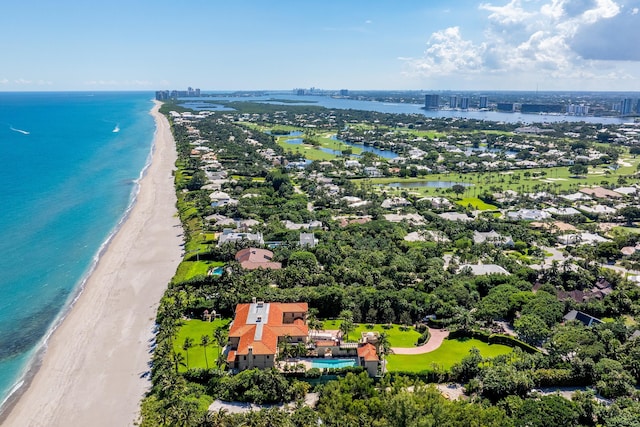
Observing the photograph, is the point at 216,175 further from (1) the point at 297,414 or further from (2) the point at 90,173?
(1) the point at 297,414

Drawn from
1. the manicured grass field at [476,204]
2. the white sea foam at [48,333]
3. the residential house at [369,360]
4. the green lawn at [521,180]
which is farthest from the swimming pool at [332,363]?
the green lawn at [521,180]

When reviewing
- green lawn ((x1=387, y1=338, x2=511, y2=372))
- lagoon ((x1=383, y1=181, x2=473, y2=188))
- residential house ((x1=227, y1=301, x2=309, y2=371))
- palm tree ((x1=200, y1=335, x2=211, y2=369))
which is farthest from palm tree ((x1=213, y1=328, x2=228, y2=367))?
lagoon ((x1=383, y1=181, x2=473, y2=188))

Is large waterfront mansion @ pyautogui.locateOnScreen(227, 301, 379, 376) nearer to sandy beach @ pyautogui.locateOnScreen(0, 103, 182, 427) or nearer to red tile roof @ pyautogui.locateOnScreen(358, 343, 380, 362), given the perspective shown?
red tile roof @ pyautogui.locateOnScreen(358, 343, 380, 362)

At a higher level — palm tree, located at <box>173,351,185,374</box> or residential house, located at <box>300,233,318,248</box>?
residential house, located at <box>300,233,318,248</box>

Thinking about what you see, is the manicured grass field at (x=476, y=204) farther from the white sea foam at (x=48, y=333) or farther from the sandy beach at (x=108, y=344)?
the white sea foam at (x=48, y=333)

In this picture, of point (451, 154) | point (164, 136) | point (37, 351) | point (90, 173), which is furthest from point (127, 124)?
point (37, 351)

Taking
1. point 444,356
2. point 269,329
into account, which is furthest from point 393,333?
point 269,329
